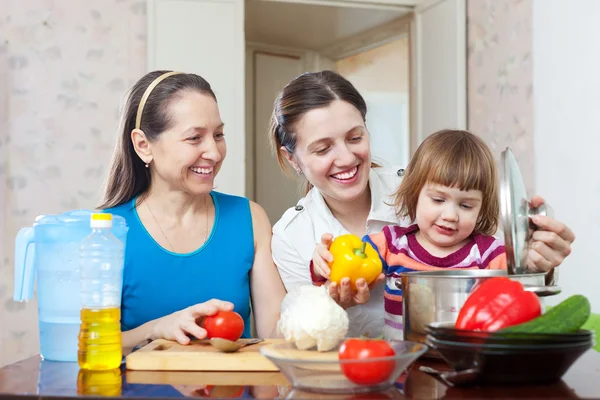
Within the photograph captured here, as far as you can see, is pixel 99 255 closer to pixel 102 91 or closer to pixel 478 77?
pixel 102 91

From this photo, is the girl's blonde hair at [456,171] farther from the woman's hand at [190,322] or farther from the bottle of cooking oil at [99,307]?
the bottle of cooking oil at [99,307]

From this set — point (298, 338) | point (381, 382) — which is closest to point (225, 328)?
point (298, 338)

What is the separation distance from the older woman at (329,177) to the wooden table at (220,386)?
2.08ft

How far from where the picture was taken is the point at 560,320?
1.05 metres

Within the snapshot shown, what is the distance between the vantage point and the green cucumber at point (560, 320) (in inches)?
40.9

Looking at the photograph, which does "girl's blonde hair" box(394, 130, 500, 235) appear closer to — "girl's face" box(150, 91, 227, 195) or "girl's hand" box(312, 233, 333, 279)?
"girl's hand" box(312, 233, 333, 279)

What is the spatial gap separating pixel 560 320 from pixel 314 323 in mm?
385

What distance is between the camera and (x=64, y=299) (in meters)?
1.37

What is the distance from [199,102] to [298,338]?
A: 86 centimetres

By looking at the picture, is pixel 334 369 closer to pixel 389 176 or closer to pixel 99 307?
pixel 99 307

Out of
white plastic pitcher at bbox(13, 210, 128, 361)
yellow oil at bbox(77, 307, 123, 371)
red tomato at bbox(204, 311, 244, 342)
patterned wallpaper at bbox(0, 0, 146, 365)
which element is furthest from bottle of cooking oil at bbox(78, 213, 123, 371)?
patterned wallpaper at bbox(0, 0, 146, 365)

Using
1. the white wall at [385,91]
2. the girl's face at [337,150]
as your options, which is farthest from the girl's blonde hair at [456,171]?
the white wall at [385,91]

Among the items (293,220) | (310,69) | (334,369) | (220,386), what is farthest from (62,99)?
(334,369)

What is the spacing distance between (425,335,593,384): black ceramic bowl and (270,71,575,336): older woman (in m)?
0.70
